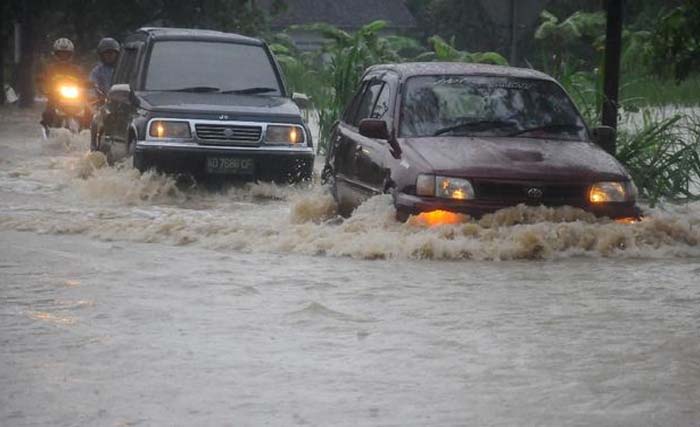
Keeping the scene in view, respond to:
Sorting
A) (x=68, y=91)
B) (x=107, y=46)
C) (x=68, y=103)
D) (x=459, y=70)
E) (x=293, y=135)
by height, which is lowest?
(x=68, y=103)

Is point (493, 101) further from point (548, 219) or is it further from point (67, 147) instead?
point (67, 147)

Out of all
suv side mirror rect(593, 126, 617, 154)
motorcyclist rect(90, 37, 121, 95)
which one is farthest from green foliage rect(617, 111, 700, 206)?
motorcyclist rect(90, 37, 121, 95)

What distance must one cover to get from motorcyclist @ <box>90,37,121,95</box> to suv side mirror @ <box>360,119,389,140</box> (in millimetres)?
8798

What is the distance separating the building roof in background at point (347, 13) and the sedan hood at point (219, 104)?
54682mm

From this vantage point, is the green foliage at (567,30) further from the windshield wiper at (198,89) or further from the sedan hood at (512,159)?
the sedan hood at (512,159)

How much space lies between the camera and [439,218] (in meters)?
12.2

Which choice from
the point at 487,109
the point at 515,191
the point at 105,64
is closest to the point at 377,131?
the point at 487,109

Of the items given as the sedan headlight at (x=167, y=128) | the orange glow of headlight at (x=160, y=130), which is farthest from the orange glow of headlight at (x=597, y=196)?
the orange glow of headlight at (x=160, y=130)

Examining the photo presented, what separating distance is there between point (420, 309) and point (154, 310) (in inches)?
63.2

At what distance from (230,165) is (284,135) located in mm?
657

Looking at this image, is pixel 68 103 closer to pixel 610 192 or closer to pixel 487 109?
pixel 487 109

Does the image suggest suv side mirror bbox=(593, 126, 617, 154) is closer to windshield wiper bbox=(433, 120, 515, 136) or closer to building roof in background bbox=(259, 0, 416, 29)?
windshield wiper bbox=(433, 120, 515, 136)

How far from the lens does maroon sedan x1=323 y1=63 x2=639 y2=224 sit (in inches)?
475

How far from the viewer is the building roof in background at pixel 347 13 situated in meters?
72.9
